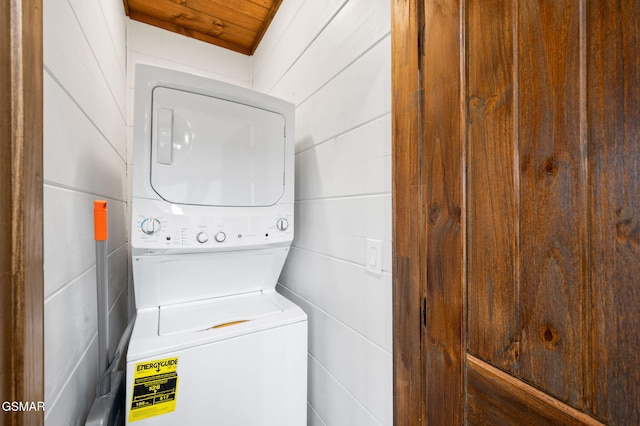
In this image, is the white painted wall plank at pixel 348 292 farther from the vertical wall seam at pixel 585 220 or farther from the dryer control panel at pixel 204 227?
the vertical wall seam at pixel 585 220

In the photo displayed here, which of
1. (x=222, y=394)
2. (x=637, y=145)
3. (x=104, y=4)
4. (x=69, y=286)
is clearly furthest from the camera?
(x=104, y=4)

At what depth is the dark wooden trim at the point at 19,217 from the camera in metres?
0.44

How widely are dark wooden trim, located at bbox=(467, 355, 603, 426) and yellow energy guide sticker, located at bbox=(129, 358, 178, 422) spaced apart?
97 cm

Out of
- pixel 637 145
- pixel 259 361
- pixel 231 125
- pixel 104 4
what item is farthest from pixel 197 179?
pixel 637 145

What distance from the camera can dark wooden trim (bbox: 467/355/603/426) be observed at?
20.2 inches

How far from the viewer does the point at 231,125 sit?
47.6 inches

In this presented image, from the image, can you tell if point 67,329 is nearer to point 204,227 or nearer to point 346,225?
point 204,227

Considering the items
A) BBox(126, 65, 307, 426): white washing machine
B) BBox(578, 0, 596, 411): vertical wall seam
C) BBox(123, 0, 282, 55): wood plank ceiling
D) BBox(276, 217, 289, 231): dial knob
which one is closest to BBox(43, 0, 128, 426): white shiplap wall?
BBox(126, 65, 307, 426): white washing machine

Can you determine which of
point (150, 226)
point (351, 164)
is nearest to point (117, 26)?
point (150, 226)

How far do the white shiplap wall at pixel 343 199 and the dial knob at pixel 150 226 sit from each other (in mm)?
725

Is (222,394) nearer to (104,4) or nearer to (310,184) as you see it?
(310,184)

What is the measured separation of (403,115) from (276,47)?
1442mm

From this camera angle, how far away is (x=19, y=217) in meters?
0.47

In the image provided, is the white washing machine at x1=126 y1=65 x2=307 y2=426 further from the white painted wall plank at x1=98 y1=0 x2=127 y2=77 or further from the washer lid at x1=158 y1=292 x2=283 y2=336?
the white painted wall plank at x1=98 y1=0 x2=127 y2=77
